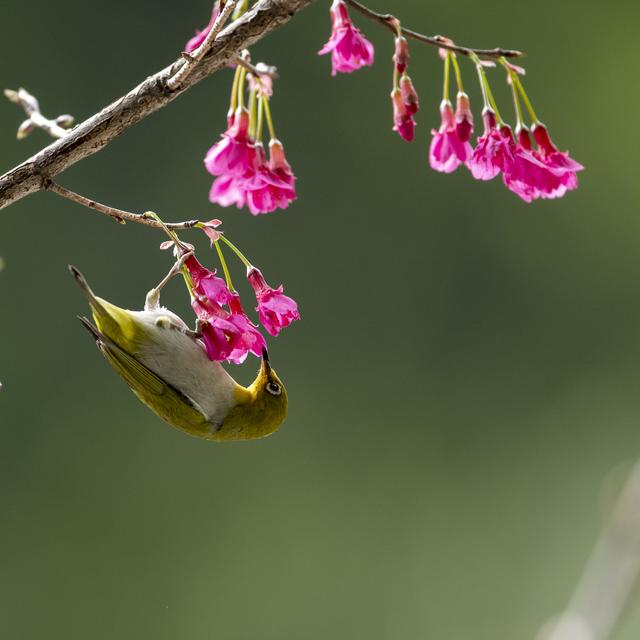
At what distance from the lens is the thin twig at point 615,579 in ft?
5.32

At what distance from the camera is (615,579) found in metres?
1.75

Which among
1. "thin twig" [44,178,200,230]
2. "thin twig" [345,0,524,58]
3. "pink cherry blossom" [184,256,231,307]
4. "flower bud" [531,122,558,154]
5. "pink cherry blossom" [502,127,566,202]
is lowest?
"thin twig" [44,178,200,230]

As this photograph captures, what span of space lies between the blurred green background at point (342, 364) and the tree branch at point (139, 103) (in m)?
3.63

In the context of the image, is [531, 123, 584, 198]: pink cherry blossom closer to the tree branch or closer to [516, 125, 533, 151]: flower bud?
[516, 125, 533, 151]: flower bud

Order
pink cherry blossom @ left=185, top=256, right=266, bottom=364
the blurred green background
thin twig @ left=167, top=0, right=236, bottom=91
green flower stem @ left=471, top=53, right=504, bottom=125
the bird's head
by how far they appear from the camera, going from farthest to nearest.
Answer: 1. the blurred green background
2. the bird's head
3. pink cherry blossom @ left=185, top=256, right=266, bottom=364
4. green flower stem @ left=471, top=53, right=504, bottom=125
5. thin twig @ left=167, top=0, right=236, bottom=91

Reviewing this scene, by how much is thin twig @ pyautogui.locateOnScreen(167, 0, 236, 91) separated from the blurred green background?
12.0 feet

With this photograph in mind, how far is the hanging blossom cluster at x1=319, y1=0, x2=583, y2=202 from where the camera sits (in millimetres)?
1179

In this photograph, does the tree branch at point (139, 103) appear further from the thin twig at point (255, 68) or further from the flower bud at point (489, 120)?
the flower bud at point (489, 120)

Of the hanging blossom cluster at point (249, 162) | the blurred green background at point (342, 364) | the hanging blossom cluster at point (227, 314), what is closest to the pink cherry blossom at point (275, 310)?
the hanging blossom cluster at point (227, 314)

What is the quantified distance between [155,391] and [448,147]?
1.71 ft

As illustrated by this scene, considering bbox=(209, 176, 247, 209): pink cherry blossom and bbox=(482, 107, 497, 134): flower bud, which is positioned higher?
bbox=(482, 107, 497, 134): flower bud

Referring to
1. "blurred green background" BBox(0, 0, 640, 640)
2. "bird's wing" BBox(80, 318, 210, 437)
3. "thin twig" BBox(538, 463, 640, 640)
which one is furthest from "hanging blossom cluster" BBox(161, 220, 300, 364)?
"blurred green background" BBox(0, 0, 640, 640)

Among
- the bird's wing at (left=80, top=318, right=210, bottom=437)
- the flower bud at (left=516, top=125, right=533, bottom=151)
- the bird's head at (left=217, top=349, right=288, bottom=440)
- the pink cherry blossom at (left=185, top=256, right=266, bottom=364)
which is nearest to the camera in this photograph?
the pink cherry blossom at (left=185, top=256, right=266, bottom=364)

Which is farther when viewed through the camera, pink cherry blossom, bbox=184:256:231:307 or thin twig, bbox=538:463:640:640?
thin twig, bbox=538:463:640:640
